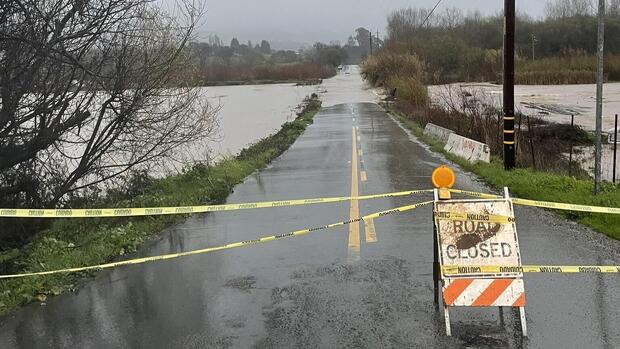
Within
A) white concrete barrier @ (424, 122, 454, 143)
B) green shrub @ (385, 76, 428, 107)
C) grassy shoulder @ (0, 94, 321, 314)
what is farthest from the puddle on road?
green shrub @ (385, 76, 428, 107)

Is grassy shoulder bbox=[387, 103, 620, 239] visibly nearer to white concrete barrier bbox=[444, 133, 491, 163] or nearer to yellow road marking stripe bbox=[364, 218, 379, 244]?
white concrete barrier bbox=[444, 133, 491, 163]

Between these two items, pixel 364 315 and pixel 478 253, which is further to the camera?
pixel 364 315

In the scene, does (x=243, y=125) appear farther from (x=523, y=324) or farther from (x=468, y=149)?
(x=523, y=324)

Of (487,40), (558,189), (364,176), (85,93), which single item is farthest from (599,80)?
(487,40)

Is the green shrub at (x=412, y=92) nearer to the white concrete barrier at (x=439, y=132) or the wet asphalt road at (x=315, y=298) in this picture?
the white concrete barrier at (x=439, y=132)

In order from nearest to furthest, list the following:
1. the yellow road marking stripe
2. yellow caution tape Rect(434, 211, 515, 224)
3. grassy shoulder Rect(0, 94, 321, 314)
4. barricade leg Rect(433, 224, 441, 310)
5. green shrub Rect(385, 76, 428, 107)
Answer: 1. yellow caution tape Rect(434, 211, 515, 224)
2. barricade leg Rect(433, 224, 441, 310)
3. grassy shoulder Rect(0, 94, 321, 314)
4. the yellow road marking stripe
5. green shrub Rect(385, 76, 428, 107)

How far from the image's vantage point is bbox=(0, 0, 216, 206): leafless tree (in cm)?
928

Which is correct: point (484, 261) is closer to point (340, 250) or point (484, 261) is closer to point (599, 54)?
point (340, 250)

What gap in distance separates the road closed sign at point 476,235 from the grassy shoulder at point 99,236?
4052mm

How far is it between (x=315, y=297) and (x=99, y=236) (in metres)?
4.18

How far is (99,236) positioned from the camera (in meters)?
8.72

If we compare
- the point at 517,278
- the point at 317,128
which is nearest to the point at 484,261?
the point at 517,278

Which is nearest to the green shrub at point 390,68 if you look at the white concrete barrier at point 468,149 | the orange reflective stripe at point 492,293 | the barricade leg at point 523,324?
the white concrete barrier at point 468,149

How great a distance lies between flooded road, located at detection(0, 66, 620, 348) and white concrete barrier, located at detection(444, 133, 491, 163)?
5711mm
